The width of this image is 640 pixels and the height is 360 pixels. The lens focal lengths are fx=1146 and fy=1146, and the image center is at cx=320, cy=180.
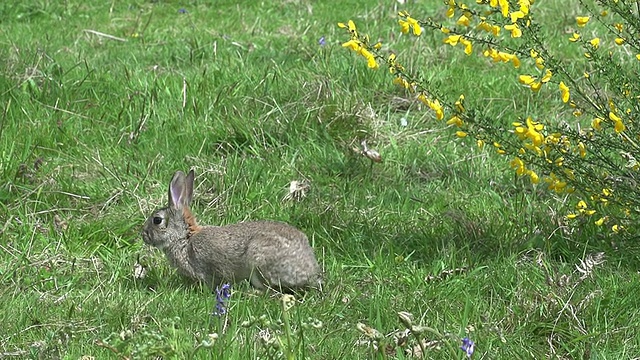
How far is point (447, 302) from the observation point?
471 cm

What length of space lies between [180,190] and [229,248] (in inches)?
17.2

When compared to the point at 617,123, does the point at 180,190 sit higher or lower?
lower

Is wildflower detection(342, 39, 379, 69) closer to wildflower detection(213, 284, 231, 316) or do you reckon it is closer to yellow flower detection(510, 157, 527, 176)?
yellow flower detection(510, 157, 527, 176)

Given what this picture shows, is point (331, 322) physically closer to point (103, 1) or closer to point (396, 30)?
point (396, 30)

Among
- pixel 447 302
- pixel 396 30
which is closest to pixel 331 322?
pixel 447 302

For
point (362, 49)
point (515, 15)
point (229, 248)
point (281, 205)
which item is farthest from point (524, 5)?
point (281, 205)

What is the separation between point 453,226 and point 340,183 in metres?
0.85

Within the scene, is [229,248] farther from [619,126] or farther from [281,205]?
[619,126]

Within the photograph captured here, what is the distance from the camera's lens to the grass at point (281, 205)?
436 cm

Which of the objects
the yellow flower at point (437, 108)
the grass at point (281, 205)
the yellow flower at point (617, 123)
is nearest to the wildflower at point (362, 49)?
the yellow flower at point (437, 108)

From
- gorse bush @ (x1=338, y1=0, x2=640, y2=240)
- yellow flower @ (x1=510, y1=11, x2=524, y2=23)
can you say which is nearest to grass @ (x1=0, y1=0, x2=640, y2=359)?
gorse bush @ (x1=338, y1=0, x2=640, y2=240)

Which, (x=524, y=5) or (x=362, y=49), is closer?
(x=524, y=5)

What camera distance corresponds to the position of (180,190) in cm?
536

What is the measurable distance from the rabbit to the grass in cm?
11
